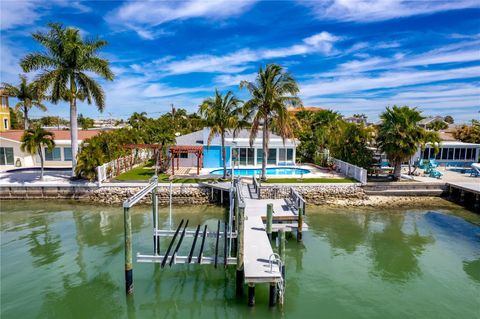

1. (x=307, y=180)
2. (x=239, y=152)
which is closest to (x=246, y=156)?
(x=239, y=152)

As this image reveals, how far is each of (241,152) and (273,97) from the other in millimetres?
9862

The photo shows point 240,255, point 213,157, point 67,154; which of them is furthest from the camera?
point 67,154

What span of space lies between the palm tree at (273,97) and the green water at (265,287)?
310 inches

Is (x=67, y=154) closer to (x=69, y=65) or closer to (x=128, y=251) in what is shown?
(x=69, y=65)

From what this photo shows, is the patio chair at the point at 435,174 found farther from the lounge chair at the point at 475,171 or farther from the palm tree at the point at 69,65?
the palm tree at the point at 69,65

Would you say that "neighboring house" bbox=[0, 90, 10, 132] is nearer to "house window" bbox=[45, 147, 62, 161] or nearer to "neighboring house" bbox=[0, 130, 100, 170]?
"neighboring house" bbox=[0, 130, 100, 170]

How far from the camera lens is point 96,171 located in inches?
998

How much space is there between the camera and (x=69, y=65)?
84.6 feet

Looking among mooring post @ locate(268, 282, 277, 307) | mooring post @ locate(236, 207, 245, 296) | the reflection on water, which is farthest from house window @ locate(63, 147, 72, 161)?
the reflection on water

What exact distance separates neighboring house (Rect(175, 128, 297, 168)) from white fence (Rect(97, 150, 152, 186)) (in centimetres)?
510

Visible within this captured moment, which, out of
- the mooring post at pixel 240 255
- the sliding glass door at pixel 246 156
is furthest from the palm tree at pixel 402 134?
the mooring post at pixel 240 255

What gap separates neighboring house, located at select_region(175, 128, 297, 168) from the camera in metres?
31.9

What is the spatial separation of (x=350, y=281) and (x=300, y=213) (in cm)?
457

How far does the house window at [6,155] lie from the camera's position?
109ft
